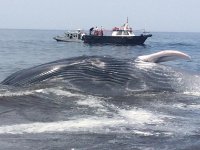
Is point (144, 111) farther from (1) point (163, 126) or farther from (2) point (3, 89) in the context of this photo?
(2) point (3, 89)

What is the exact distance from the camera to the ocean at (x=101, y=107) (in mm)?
7070

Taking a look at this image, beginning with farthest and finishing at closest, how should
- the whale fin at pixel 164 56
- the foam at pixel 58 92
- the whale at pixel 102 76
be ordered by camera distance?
the whale fin at pixel 164 56, the whale at pixel 102 76, the foam at pixel 58 92

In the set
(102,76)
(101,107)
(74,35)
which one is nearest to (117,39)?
(74,35)

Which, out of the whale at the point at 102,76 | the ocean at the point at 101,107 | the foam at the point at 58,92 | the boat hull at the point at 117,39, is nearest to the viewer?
the ocean at the point at 101,107

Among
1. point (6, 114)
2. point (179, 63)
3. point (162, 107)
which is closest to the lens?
point (6, 114)

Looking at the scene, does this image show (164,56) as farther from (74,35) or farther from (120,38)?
(74,35)

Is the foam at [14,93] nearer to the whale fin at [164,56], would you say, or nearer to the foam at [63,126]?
the foam at [63,126]

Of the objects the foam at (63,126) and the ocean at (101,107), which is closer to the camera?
the ocean at (101,107)

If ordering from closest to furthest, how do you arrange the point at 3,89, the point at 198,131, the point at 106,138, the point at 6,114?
the point at 106,138 < the point at 198,131 < the point at 6,114 < the point at 3,89

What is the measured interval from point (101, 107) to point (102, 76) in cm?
245

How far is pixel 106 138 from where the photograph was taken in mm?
7188

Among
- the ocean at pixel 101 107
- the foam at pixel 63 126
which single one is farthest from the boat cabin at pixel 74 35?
the foam at pixel 63 126

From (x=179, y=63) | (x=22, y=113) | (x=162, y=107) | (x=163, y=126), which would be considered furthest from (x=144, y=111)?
(x=179, y=63)

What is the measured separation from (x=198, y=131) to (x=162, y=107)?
2472 millimetres
